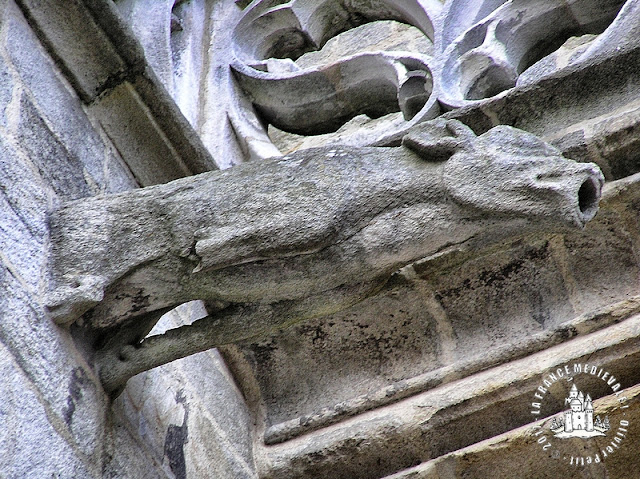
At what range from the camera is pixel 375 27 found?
5312mm

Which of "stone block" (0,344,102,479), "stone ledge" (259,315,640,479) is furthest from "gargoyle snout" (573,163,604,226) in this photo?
"stone block" (0,344,102,479)

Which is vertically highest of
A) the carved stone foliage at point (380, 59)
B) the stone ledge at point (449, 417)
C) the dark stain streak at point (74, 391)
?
the dark stain streak at point (74, 391)

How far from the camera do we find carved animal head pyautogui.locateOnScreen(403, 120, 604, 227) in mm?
1784

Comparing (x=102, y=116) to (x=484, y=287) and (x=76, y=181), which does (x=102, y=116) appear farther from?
(x=484, y=287)

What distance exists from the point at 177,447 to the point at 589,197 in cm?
113

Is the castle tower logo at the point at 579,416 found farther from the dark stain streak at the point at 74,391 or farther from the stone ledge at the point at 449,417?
the dark stain streak at the point at 74,391

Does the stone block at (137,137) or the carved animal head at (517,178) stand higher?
the stone block at (137,137)

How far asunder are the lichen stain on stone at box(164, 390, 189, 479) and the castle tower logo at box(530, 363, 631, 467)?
2.76 ft

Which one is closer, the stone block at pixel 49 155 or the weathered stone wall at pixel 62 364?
the weathered stone wall at pixel 62 364

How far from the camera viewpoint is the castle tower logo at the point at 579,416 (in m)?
2.21

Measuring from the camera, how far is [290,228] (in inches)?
72.5

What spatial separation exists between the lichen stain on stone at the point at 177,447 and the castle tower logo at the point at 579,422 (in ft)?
2.90

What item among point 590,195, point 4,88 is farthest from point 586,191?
point 4,88

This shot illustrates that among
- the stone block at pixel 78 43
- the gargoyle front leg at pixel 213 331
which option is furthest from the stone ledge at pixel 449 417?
the stone block at pixel 78 43
